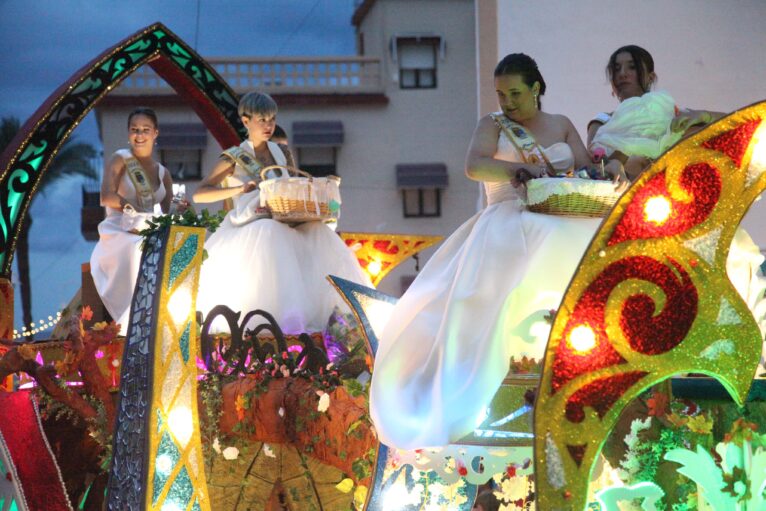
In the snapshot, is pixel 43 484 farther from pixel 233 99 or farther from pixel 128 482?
pixel 233 99

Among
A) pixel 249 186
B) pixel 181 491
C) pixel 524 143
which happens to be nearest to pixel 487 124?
pixel 524 143

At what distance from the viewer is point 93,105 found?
8992 mm

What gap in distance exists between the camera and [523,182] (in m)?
4.58

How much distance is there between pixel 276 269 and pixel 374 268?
1823 millimetres

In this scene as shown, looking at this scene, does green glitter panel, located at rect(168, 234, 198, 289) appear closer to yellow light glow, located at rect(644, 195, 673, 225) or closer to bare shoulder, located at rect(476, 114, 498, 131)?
bare shoulder, located at rect(476, 114, 498, 131)

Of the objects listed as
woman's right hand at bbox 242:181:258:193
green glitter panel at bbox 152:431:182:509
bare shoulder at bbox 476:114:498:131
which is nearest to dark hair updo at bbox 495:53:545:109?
bare shoulder at bbox 476:114:498:131

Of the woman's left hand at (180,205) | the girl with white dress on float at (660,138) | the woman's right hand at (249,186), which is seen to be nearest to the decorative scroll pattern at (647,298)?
the girl with white dress on float at (660,138)

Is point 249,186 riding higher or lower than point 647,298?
higher

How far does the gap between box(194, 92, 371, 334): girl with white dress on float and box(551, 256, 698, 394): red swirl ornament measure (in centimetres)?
488

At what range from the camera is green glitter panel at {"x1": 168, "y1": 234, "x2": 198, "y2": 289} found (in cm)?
477

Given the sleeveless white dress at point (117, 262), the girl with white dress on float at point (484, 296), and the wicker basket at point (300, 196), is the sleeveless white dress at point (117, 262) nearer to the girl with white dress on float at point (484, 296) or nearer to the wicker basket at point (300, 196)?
the wicker basket at point (300, 196)

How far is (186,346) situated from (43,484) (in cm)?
94

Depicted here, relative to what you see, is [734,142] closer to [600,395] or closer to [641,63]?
[600,395]

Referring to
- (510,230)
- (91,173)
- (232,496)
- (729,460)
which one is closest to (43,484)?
(232,496)
